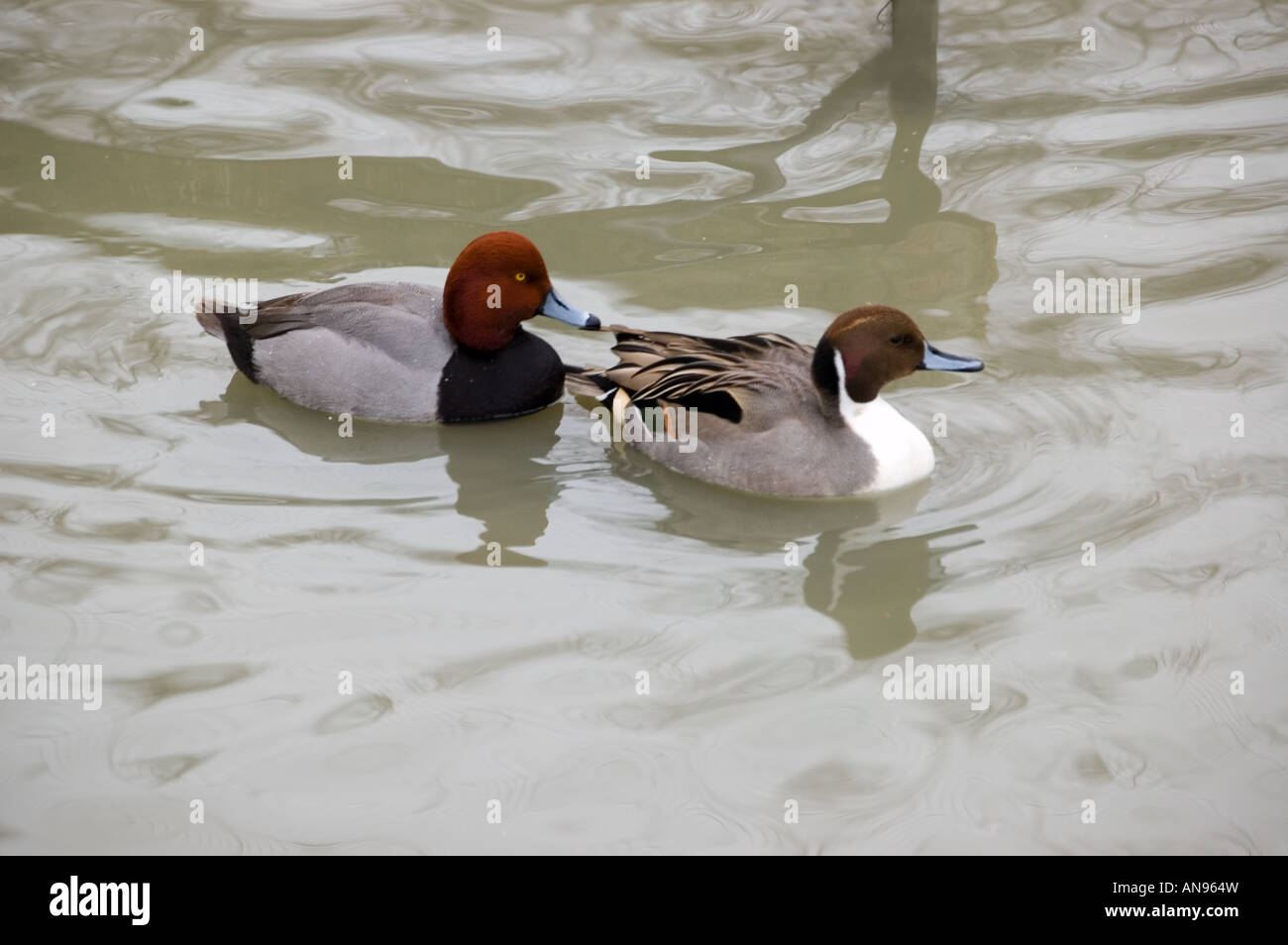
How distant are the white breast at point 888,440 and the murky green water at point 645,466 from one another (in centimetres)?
17

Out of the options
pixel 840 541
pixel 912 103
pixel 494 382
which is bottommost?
pixel 840 541

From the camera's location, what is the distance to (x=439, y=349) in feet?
25.5

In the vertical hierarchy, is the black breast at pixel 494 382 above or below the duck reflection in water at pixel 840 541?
above

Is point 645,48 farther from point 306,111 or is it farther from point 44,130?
point 44,130

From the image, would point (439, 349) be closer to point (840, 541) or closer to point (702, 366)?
point (702, 366)

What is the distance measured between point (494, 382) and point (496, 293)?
42 cm

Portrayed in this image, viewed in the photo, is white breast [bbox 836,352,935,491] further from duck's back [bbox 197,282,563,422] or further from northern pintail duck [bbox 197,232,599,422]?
duck's back [bbox 197,282,563,422]

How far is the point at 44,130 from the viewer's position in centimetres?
1056

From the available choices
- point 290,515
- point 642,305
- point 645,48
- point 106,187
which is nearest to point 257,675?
point 290,515

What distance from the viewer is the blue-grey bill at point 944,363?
23.1ft

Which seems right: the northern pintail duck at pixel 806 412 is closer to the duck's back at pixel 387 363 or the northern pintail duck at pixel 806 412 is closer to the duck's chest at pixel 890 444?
the duck's chest at pixel 890 444

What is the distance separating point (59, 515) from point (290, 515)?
0.97 meters

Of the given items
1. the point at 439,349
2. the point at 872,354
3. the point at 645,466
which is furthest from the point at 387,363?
the point at 872,354

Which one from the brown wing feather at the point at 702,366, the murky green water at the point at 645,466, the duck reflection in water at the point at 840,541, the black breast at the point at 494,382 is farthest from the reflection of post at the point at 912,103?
the duck reflection in water at the point at 840,541
